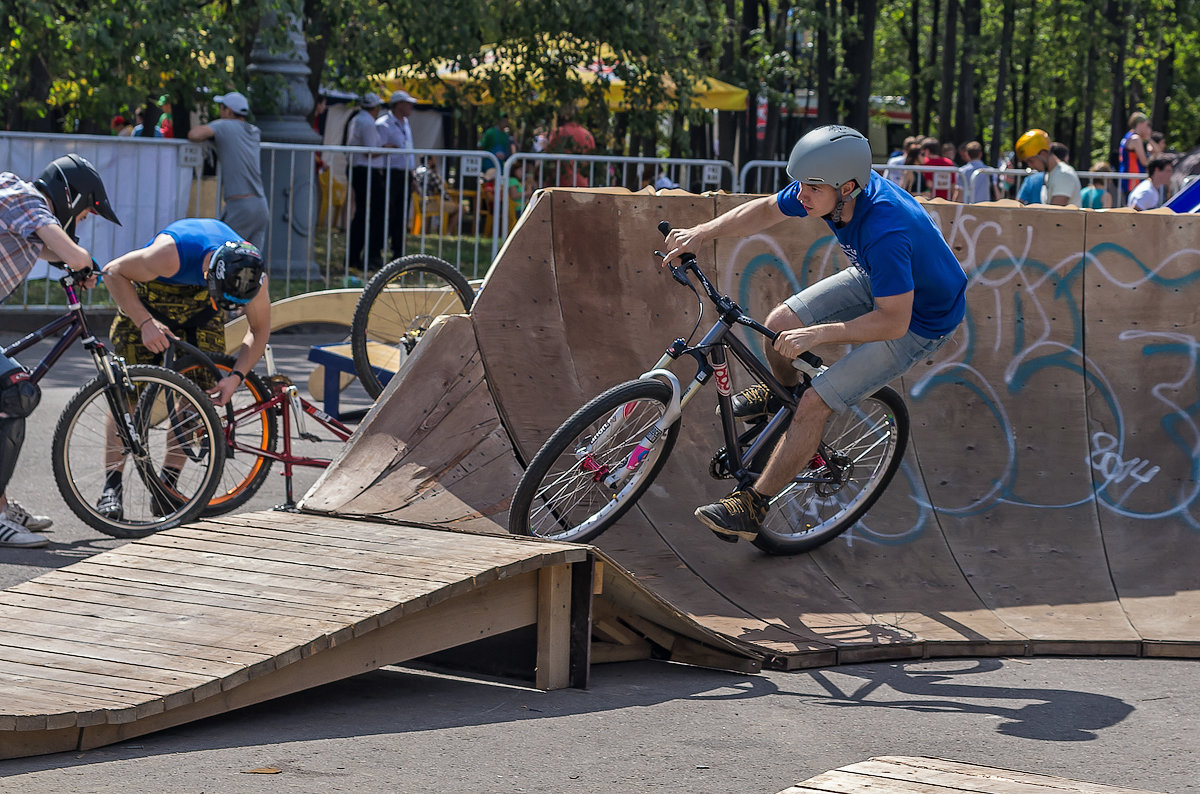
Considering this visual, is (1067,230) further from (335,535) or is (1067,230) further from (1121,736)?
(335,535)

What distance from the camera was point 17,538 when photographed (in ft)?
22.7

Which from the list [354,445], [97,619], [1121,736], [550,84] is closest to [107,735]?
[97,619]

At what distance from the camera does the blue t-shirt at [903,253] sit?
5668mm

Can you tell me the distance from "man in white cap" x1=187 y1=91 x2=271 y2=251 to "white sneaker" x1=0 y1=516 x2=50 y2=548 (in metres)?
7.25

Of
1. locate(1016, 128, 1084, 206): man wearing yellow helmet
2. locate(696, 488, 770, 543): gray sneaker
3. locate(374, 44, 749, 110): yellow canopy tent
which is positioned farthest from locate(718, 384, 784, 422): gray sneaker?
locate(374, 44, 749, 110): yellow canopy tent

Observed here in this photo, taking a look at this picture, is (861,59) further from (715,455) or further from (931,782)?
(931,782)

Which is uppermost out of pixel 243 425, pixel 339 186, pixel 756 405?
pixel 339 186

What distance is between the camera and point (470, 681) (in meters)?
5.31

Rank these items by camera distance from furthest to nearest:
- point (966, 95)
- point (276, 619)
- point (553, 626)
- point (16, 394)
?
point (966, 95) < point (16, 394) < point (553, 626) < point (276, 619)

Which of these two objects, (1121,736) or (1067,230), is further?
(1067,230)

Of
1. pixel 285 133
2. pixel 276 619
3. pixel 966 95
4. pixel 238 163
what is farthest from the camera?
pixel 966 95

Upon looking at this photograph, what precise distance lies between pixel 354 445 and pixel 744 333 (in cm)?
212

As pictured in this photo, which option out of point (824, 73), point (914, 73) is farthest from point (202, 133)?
point (914, 73)

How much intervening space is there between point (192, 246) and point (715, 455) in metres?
2.81
